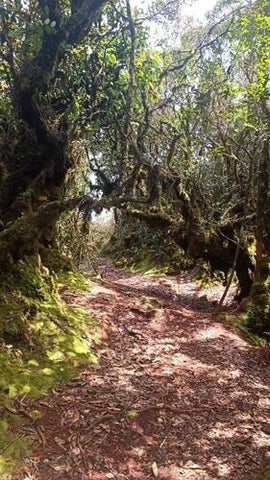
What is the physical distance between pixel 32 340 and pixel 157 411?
6.57 feet

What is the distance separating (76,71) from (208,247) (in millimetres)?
5976

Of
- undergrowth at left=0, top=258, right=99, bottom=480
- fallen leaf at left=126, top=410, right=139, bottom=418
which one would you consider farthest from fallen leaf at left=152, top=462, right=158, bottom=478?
undergrowth at left=0, top=258, right=99, bottom=480

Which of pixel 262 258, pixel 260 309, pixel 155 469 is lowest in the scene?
pixel 155 469

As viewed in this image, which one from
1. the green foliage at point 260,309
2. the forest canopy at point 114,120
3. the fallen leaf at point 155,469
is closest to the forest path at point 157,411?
the fallen leaf at point 155,469

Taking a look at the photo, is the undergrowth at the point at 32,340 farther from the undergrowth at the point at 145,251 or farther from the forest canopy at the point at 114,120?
the undergrowth at the point at 145,251

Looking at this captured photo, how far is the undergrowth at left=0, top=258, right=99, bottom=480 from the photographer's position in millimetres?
4441

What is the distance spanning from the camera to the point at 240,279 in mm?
11688

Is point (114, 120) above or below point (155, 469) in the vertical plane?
above

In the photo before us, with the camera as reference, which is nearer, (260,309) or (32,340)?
(32,340)

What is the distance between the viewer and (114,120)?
9.14 meters

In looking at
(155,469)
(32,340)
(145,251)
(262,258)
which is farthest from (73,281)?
(145,251)

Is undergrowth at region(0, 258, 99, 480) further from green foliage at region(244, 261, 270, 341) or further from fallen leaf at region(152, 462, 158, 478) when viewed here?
green foliage at region(244, 261, 270, 341)

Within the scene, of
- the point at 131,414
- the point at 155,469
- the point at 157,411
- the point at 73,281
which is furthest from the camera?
the point at 73,281

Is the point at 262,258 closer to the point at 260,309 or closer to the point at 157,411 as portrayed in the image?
the point at 260,309
